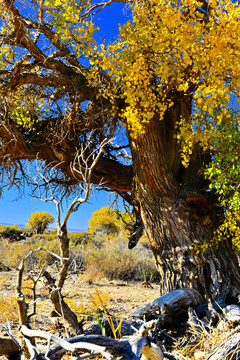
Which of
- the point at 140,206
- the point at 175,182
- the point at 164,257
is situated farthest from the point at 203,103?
the point at 164,257

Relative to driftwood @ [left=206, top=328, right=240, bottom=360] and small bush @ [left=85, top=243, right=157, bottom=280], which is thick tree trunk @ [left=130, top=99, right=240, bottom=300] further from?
small bush @ [left=85, top=243, right=157, bottom=280]

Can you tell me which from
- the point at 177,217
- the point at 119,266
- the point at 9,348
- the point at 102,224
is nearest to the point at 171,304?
the point at 177,217

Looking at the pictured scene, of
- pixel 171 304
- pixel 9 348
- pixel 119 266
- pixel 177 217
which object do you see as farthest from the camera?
pixel 119 266

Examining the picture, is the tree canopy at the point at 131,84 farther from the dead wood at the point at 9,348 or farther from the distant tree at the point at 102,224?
the distant tree at the point at 102,224

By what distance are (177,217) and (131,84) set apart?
244 centimetres

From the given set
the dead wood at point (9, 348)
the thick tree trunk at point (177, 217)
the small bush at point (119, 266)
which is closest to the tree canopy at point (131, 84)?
the thick tree trunk at point (177, 217)

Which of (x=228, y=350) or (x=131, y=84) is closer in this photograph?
(x=228, y=350)

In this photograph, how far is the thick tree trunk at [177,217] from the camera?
527 cm

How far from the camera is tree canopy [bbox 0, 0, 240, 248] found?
188 inches

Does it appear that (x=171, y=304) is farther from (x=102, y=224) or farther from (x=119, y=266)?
(x=102, y=224)

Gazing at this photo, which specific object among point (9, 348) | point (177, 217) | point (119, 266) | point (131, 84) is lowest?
point (9, 348)

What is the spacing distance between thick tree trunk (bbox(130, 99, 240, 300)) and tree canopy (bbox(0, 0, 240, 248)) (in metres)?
0.15

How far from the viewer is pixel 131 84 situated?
5.38 meters

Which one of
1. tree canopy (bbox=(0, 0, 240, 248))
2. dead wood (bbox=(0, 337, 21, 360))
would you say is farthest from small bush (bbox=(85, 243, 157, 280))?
dead wood (bbox=(0, 337, 21, 360))
